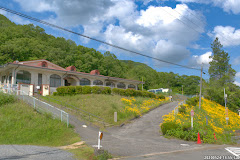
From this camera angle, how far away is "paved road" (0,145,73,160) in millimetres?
7535

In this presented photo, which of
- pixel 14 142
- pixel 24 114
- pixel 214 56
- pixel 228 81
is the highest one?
pixel 214 56

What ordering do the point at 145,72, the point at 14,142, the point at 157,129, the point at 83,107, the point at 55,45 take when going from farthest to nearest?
the point at 145,72 < the point at 55,45 < the point at 83,107 < the point at 157,129 < the point at 14,142

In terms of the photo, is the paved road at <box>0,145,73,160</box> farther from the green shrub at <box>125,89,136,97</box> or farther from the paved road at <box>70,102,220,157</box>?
the green shrub at <box>125,89,136,97</box>

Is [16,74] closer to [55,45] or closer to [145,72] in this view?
[55,45]

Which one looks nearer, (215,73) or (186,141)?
(186,141)

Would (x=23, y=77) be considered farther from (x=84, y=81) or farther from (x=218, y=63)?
(x=218, y=63)

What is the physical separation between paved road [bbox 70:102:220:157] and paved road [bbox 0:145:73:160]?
2.39 m

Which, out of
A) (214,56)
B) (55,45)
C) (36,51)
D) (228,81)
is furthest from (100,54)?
(228,81)

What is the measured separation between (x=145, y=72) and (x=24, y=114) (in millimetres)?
72431

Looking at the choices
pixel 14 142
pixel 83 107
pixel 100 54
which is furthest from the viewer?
pixel 100 54

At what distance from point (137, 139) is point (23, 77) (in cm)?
1953

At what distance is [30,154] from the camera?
8.00 meters

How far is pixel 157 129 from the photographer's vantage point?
17141mm

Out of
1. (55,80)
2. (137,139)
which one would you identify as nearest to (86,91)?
(55,80)
